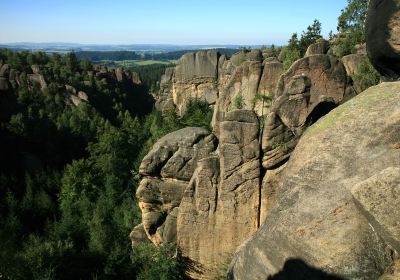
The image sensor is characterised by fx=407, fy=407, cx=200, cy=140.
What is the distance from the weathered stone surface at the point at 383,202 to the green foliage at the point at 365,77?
44.6ft

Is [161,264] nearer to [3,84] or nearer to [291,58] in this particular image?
[291,58]

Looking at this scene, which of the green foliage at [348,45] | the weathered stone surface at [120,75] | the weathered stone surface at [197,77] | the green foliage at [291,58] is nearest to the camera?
the green foliage at [348,45]

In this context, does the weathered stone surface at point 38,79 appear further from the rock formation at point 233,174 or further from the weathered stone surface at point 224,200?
the weathered stone surface at point 224,200

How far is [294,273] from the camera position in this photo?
966 centimetres

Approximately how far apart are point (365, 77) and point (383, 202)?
15.8m

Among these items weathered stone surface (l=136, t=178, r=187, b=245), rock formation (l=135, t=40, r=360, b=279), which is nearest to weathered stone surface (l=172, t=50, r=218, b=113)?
weathered stone surface (l=136, t=178, r=187, b=245)

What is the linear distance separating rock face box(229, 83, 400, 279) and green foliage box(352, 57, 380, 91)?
11437 millimetres

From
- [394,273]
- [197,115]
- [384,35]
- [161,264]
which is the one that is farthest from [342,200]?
[197,115]

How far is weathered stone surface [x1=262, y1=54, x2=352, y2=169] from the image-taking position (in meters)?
18.0

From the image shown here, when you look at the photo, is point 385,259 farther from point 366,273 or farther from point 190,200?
point 190,200

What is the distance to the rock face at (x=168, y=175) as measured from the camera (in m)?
21.2

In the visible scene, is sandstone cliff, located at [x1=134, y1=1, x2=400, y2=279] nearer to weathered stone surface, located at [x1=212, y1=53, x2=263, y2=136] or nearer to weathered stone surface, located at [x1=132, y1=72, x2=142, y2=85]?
weathered stone surface, located at [x1=212, y1=53, x2=263, y2=136]

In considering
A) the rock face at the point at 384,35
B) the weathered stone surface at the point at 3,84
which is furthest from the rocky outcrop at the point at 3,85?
the rock face at the point at 384,35

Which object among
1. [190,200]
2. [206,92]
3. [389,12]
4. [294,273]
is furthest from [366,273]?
[206,92]
